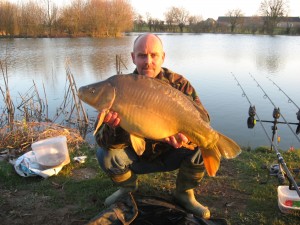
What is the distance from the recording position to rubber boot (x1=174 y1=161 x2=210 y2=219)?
6.74ft

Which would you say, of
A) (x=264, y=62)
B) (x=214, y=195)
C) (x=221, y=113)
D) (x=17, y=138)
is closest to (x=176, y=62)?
(x=264, y=62)

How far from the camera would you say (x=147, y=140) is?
202 cm

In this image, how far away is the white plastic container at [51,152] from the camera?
2.77m

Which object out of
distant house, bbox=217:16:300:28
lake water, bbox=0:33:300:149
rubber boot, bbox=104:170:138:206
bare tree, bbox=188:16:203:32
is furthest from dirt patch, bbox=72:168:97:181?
bare tree, bbox=188:16:203:32

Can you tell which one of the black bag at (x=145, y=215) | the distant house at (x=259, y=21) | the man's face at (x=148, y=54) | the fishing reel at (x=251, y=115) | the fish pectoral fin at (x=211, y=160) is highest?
the distant house at (x=259, y=21)

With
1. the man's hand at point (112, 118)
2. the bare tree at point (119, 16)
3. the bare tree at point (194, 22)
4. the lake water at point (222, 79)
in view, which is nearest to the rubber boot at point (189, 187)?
the man's hand at point (112, 118)

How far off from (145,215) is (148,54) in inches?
38.2

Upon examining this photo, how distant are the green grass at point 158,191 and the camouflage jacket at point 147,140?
1.54 ft

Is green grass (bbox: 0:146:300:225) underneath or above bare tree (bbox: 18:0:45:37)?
underneath

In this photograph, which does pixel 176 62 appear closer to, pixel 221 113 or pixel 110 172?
pixel 221 113

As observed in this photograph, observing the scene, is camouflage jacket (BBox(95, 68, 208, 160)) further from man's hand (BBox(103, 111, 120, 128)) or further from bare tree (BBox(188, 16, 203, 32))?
bare tree (BBox(188, 16, 203, 32))

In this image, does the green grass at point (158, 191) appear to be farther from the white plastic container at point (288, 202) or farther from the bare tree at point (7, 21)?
the bare tree at point (7, 21)

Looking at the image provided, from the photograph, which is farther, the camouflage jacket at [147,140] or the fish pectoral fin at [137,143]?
the camouflage jacket at [147,140]

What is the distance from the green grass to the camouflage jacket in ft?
1.54
